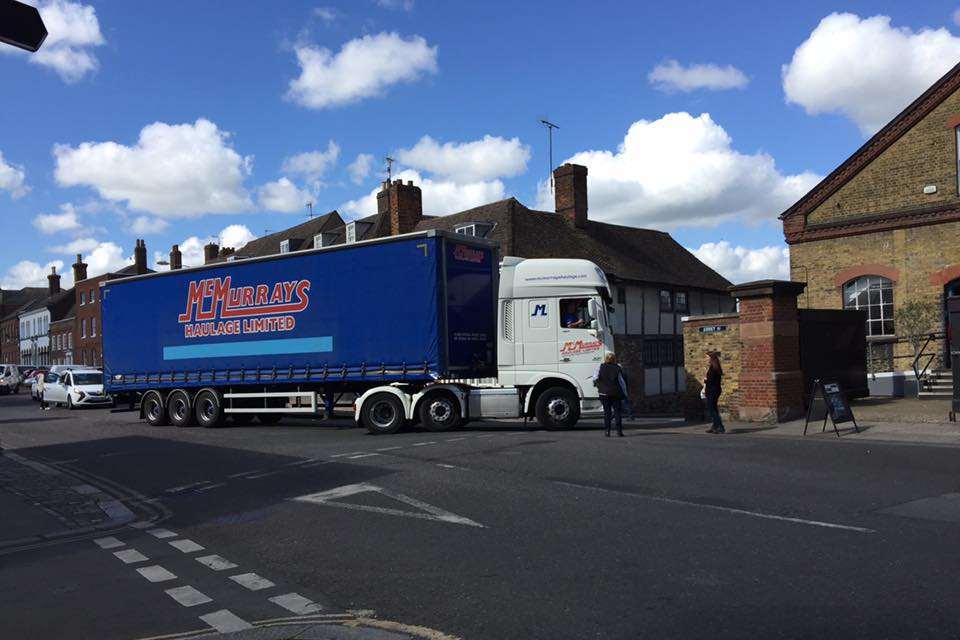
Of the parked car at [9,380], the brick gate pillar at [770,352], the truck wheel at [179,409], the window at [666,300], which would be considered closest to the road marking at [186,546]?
the brick gate pillar at [770,352]

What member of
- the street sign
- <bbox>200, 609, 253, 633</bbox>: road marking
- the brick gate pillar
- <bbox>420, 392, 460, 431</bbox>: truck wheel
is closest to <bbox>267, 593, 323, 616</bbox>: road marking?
<bbox>200, 609, 253, 633</bbox>: road marking

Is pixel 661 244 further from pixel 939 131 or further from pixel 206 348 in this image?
pixel 206 348

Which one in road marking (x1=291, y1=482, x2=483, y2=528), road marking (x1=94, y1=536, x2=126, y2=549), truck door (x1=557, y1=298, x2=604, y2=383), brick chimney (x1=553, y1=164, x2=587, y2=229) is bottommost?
road marking (x1=94, y1=536, x2=126, y2=549)

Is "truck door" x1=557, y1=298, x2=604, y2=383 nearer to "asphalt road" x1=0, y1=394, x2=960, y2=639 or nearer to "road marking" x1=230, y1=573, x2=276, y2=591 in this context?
"asphalt road" x1=0, y1=394, x2=960, y2=639

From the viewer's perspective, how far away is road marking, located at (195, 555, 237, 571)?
21.6 ft

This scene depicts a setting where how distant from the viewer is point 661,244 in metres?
41.4

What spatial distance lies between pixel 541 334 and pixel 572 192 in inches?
822

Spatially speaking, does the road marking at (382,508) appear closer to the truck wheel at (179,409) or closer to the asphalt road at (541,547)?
the asphalt road at (541,547)

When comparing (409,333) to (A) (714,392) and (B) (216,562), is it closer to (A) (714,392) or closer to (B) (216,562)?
(A) (714,392)

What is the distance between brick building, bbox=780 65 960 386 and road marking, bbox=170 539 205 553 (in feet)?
64.5

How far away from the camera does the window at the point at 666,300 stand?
3331 centimetres

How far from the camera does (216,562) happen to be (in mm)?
6773

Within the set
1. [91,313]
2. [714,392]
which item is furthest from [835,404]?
[91,313]

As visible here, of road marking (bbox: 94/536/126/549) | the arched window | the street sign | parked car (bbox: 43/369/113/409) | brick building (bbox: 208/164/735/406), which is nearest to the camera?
the street sign
